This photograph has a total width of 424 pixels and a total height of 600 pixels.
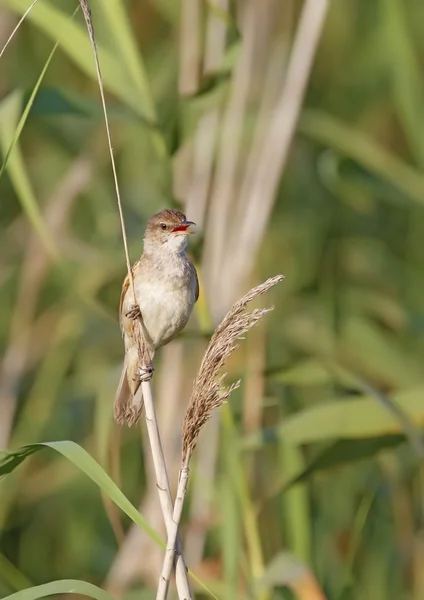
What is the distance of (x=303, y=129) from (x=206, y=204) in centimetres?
54

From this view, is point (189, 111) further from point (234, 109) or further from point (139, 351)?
point (234, 109)

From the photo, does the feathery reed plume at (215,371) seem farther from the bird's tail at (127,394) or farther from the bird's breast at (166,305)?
the bird's breast at (166,305)

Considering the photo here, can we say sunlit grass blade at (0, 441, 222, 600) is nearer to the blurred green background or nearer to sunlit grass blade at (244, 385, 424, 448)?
the blurred green background

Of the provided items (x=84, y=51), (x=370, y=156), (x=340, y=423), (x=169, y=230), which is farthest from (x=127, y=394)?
(x=370, y=156)

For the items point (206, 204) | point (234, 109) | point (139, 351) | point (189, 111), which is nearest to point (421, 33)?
point (234, 109)

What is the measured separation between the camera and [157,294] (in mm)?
2881

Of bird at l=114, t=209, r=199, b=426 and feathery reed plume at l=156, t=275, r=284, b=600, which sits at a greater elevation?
bird at l=114, t=209, r=199, b=426

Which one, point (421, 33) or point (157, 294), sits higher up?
point (421, 33)

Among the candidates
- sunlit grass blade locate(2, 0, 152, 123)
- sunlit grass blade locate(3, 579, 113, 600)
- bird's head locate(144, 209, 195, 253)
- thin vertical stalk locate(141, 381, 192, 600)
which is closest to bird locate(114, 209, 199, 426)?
bird's head locate(144, 209, 195, 253)

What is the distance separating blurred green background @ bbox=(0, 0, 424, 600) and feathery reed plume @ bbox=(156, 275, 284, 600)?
806 millimetres

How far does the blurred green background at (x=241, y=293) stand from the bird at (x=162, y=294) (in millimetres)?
107

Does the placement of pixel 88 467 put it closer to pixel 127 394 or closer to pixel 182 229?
pixel 127 394

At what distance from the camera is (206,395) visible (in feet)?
6.13

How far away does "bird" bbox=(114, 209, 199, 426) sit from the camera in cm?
284
